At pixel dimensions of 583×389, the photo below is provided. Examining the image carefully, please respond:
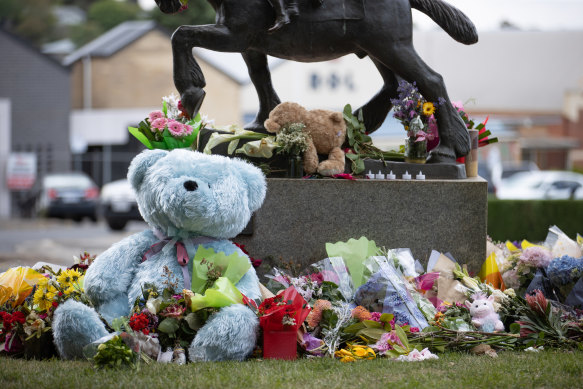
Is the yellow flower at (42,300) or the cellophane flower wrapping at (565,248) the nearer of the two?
the yellow flower at (42,300)

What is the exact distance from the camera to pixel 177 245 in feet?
16.4

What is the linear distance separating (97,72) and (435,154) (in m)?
28.2

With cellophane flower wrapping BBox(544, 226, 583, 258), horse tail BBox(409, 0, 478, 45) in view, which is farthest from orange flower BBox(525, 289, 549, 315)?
horse tail BBox(409, 0, 478, 45)

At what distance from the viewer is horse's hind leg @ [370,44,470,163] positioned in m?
6.40

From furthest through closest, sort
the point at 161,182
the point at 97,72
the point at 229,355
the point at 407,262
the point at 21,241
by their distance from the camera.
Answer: the point at 97,72 < the point at 21,241 < the point at 407,262 < the point at 161,182 < the point at 229,355

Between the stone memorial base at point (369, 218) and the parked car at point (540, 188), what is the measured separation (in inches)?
566

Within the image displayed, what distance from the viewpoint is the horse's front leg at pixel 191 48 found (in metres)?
5.88

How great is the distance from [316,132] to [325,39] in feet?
2.58

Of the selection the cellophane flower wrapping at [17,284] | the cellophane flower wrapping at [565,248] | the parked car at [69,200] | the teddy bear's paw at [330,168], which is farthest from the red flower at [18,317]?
the parked car at [69,200]

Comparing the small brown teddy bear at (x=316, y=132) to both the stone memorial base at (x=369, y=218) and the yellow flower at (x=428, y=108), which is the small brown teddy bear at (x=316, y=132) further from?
the yellow flower at (x=428, y=108)

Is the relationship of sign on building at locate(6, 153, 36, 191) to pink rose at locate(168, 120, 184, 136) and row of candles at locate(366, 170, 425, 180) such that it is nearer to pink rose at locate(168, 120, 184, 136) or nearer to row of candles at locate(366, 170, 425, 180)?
pink rose at locate(168, 120, 184, 136)

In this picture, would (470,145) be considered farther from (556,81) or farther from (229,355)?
(556,81)

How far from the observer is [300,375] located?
13.6ft

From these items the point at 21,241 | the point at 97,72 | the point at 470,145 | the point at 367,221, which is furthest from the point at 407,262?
the point at 97,72
